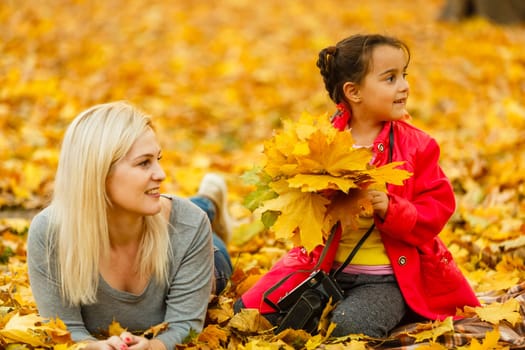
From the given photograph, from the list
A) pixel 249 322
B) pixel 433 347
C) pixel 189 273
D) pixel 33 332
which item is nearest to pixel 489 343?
pixel 433 347

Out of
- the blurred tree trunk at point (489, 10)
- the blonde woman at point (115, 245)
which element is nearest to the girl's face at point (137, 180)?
the blonde woman at point (115, 245)

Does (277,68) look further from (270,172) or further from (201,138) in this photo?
(270,172)

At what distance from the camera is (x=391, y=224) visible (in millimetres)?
2873

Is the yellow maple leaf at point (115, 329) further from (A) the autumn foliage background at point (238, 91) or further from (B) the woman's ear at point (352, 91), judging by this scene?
(B) the woman's ear at point (352, 91)

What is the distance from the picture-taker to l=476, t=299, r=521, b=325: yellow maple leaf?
2.87 m

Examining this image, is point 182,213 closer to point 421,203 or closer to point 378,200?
point 378,200

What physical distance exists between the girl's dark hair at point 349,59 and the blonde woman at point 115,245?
855 millimetres

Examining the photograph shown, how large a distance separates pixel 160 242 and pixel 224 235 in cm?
135

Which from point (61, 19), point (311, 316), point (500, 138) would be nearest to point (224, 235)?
point (311, 316)

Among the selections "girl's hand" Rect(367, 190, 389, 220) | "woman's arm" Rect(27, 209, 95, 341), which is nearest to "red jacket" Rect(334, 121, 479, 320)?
"girl's hand" Rect(367, 190, 389, 220)

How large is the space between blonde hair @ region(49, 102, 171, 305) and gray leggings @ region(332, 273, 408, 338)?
1009 millimetres

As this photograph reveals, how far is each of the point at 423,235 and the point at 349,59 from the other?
2.65 ft

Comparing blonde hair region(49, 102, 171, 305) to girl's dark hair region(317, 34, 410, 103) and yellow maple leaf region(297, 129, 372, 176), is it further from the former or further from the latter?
girl's dark hair region(317, 34, 410, 103)

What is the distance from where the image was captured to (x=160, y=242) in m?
2.89
